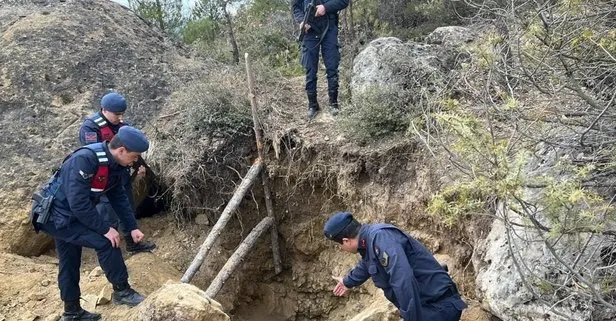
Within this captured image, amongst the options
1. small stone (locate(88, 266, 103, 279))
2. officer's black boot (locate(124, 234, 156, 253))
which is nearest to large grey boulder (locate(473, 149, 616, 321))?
officer's black boot (locate(124, 234, 156, 253))


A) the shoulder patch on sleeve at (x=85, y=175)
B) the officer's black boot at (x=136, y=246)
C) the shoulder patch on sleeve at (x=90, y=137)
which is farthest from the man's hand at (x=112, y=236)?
the officer's black boot at (x=136, y=246)

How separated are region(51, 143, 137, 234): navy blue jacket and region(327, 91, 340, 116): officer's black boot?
119 inches

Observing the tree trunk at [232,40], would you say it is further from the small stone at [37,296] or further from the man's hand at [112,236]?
the man's hand at [112,236]

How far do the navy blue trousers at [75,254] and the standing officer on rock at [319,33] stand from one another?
3.23 metres

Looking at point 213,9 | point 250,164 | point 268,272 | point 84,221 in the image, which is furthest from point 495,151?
point 213,9

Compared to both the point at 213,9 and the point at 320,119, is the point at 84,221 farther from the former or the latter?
the point at 213,9

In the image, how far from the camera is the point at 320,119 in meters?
7.36

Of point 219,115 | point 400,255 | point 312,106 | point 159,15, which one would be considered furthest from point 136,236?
point 159,15

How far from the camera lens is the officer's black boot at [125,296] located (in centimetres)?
532

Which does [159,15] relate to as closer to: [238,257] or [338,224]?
[238,257]

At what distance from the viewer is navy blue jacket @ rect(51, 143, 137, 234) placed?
4664 mm

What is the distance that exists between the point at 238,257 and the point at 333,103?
2220 millimetres

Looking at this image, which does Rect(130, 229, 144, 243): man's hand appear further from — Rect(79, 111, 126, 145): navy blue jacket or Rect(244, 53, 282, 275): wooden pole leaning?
Rect(244, 53, 282, 275): wooden pole leaning

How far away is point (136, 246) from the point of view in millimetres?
6426
